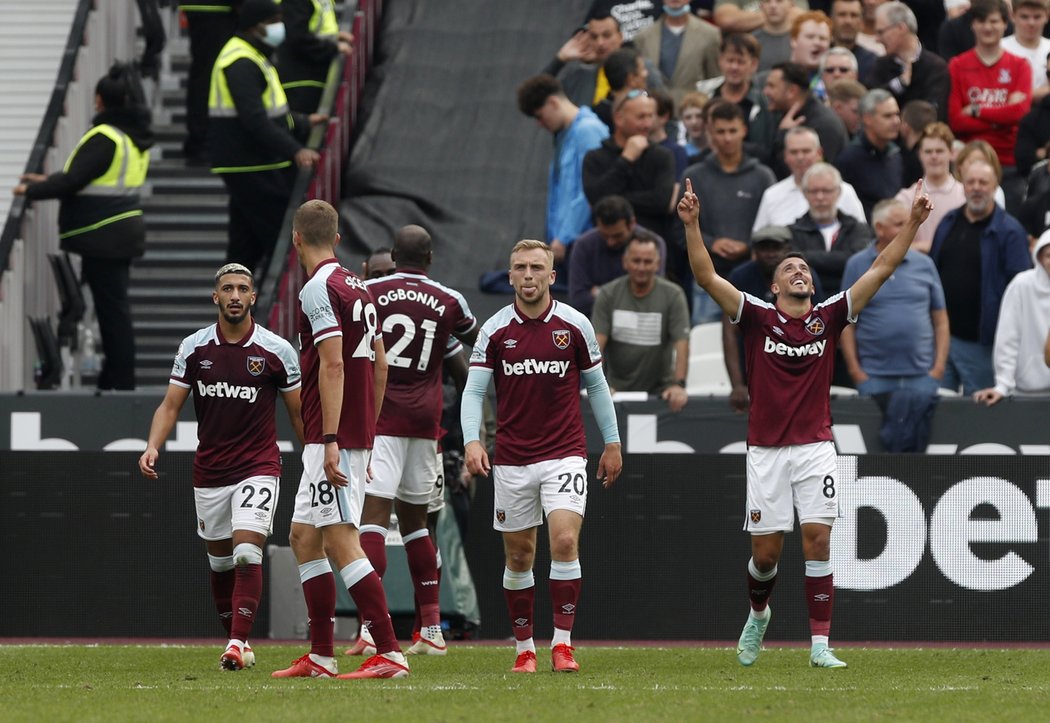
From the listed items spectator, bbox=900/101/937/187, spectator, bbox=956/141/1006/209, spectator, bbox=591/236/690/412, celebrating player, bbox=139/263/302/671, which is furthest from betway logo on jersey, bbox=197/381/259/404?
spectator, bbox=900/101/937/187

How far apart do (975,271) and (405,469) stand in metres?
4.92

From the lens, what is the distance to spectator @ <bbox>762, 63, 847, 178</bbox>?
15.8 m

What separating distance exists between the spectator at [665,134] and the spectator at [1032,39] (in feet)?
9.53

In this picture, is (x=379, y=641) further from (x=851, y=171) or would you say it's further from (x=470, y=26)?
(x=470, y=26)

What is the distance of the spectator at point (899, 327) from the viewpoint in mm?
13492

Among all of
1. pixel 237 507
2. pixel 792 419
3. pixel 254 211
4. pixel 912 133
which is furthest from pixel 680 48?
pixel 237 507

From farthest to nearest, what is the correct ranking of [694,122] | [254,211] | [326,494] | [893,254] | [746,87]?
[694,122] < [746,87] < [254,211] < [893,254] < [326,494]

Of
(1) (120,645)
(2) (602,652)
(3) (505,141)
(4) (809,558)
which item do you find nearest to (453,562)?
(2) (602,652)

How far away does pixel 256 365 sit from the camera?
1073 centimetres

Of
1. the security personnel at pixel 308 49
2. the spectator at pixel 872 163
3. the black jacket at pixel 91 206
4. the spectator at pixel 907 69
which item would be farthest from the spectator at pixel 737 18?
the black jacket at pixel 91 206

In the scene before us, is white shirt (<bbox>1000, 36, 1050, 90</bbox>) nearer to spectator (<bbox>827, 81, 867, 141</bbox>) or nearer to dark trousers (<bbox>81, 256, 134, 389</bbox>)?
spectator (<bbox>827, 81, 867, 141</bbox>)

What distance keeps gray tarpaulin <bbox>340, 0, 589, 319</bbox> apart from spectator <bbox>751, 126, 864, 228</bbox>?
230 cm

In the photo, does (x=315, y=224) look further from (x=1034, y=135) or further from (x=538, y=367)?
(x=1034, y=135)

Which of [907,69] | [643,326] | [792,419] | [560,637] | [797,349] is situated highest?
[907,69]
